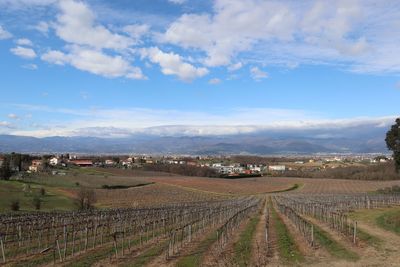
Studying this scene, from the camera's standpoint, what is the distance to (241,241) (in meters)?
26.3

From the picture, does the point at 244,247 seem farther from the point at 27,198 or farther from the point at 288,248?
the point at 27,198

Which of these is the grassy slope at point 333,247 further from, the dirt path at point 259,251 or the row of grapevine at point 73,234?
the row of grapevine at point 73,234

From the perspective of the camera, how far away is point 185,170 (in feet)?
506

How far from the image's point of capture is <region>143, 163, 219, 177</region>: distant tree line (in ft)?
488

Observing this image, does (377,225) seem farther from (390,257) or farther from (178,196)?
(178,196)

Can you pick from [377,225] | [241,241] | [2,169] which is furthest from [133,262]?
[2,169]

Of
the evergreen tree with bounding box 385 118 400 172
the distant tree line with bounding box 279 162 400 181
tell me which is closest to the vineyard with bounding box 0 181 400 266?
the evergreen tree with bounding box 385 118 400 172

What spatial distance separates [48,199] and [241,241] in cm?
4438

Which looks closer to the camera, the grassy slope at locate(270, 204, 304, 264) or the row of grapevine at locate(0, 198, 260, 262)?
the grassy slope at locate(270, 204, 304, 264)

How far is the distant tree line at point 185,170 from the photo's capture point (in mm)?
148625

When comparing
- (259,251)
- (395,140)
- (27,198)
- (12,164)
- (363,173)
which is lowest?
(27,198)

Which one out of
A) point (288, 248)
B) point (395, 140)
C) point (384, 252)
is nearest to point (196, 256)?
point (288, 248)

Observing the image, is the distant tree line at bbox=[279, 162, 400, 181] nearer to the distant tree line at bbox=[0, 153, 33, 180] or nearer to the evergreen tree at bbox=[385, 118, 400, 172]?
the evergreen tree at bbox=[385, 118, 400, 172]

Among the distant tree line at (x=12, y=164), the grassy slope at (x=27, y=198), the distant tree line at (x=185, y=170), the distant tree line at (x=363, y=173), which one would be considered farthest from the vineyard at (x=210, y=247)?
the distant tree line at (x=185, y=170)
